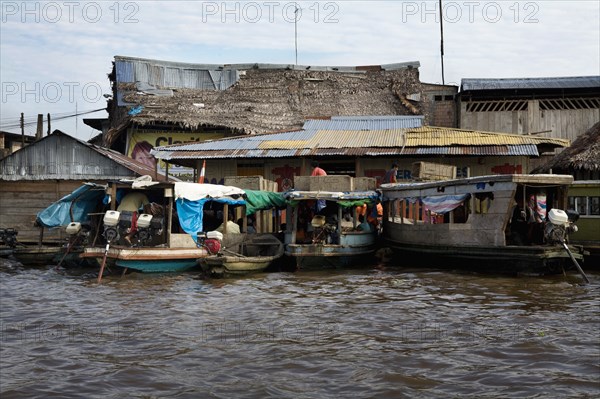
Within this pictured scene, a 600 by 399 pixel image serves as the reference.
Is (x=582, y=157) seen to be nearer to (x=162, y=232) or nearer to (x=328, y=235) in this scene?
(x=328, y=235)

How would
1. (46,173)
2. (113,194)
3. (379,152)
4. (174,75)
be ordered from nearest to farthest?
(113,194)
(379,152)
(46,173)
(174,75)

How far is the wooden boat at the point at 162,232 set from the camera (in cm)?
1418

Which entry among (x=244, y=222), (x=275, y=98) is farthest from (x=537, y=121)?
(x=244, y=222)

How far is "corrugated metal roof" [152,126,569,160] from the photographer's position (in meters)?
20.2

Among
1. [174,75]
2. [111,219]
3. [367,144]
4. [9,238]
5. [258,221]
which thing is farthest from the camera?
[174,75]

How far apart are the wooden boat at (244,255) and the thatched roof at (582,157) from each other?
26.3ft

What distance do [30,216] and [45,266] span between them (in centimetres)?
422

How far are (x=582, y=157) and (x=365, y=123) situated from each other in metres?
8.91

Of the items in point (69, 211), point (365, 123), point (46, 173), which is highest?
point (365, 123)

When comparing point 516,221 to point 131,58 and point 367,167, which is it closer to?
point 367,167

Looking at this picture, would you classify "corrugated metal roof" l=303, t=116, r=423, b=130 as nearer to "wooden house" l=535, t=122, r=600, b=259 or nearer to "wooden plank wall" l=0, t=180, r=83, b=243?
"wooden house" l=535, t=122, r=600, b=259

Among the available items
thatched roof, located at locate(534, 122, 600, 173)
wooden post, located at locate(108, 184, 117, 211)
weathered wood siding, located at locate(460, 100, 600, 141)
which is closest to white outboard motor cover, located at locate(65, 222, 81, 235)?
wooden post, located at locate(108, 184, 117, 211)

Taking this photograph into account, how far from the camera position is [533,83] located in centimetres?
2589

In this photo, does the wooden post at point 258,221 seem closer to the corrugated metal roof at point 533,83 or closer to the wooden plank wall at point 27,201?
the wooden plank wall at point 27,201
